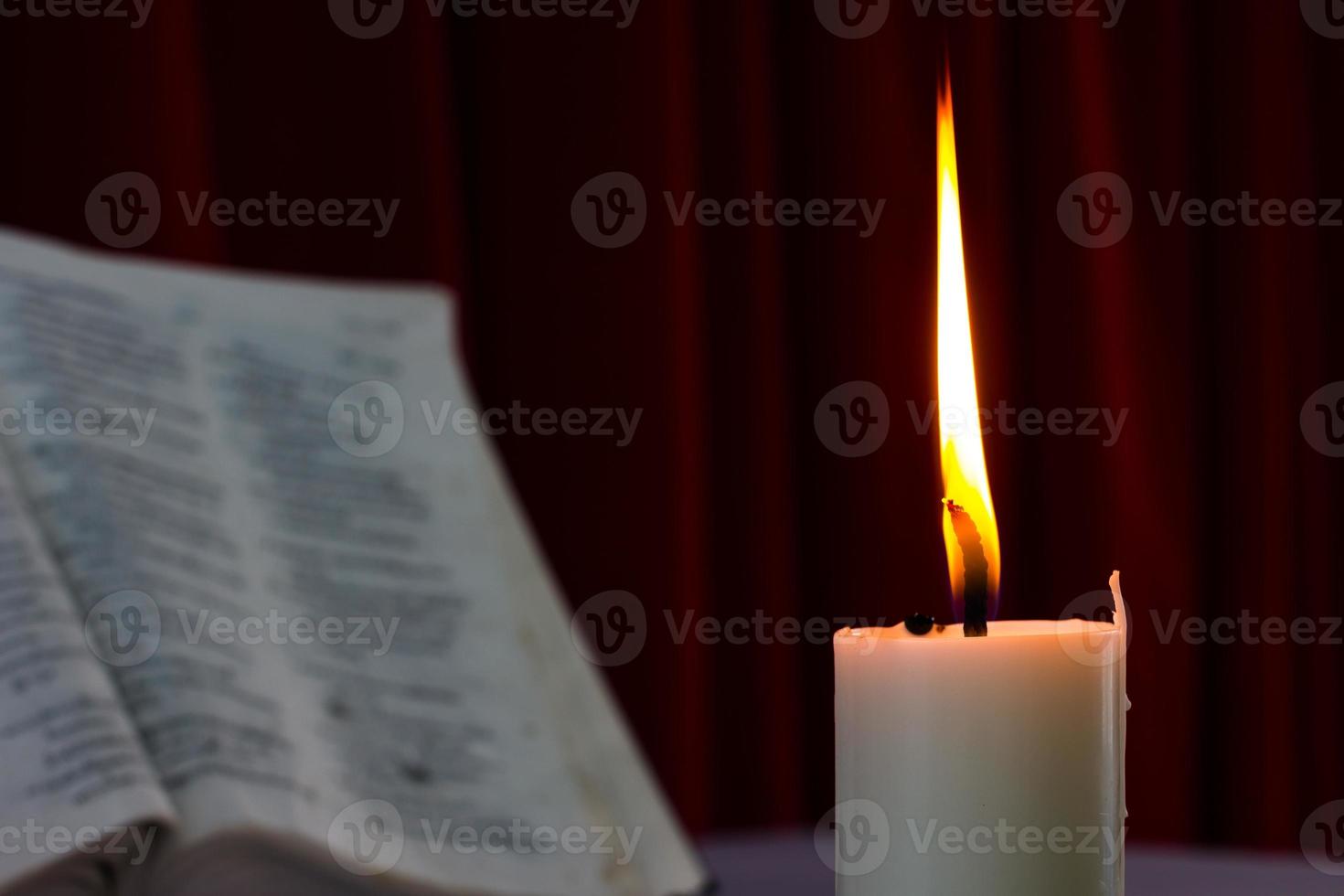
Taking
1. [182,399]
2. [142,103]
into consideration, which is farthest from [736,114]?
[182,399]

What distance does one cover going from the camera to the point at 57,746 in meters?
0.30

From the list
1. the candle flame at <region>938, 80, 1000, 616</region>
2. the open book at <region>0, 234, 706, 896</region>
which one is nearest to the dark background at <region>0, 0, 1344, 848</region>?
the open book at <region>0, 234, 706, 896</region>

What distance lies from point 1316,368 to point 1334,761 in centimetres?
32

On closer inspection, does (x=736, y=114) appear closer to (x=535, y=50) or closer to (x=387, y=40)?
(x=535, y=50)

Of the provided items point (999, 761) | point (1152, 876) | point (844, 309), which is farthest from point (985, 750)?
point (844, 309)

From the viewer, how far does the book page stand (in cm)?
28

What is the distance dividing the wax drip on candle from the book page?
190 mm

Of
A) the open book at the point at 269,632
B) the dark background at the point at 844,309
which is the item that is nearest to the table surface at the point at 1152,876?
the open book at the point at 269,632

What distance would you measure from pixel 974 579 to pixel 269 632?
192 millimetres

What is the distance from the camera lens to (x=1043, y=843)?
→ 0.31 metres

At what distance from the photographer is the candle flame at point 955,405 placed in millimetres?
326

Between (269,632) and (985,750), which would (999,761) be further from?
(269,632)

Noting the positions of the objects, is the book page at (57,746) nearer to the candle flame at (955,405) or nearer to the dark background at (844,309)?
the candle flame at (955,405)

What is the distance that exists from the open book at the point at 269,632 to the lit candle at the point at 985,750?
56mm
